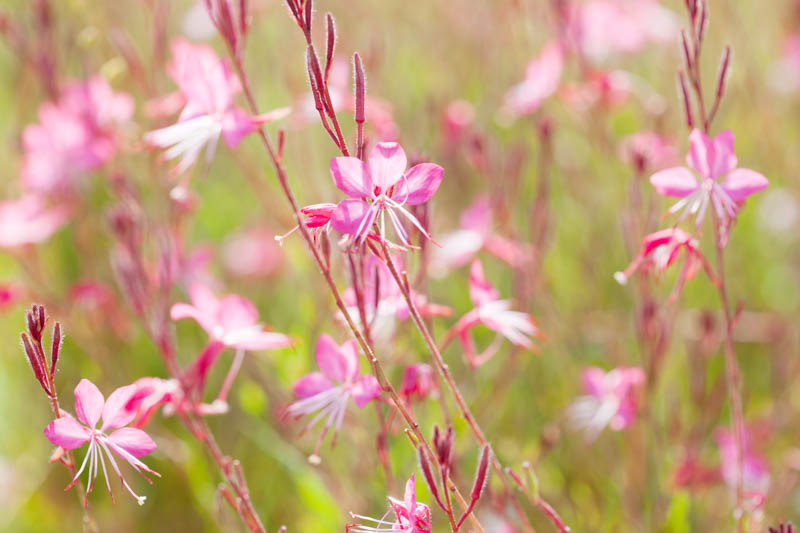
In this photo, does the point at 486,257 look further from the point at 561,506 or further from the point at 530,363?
the point at 561,506

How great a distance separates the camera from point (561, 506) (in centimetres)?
210

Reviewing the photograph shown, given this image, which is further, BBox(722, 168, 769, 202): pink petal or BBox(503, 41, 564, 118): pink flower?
BBox(503, 41, 564, 118): pink flower

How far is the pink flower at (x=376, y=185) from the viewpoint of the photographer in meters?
0.97

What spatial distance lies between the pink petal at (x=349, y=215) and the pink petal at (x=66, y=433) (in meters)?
0.41

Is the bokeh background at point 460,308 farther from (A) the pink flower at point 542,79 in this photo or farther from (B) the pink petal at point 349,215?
(B) the pink petal at point 349,215

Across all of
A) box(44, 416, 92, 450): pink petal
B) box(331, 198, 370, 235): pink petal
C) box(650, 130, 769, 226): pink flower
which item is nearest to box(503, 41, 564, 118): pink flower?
box(650, 130, 769, 226): pink flower

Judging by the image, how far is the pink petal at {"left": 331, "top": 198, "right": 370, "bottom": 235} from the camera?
959mm

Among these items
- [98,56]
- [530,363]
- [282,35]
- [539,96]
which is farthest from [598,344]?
[98,56]

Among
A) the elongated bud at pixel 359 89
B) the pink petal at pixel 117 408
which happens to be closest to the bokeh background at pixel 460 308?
the pink petal at pixel 117 408

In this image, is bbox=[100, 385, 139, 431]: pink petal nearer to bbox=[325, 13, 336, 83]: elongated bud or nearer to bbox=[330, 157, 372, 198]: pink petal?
bbox=[330, 157, 372, 198]: pink petal

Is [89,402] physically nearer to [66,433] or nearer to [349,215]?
[66,433]

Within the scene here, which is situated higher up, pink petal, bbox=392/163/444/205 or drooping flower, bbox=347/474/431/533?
pink petal, bbox=392/163/444/205

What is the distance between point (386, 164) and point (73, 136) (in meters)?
1.48

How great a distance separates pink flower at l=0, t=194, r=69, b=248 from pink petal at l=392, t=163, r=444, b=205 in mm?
1466
